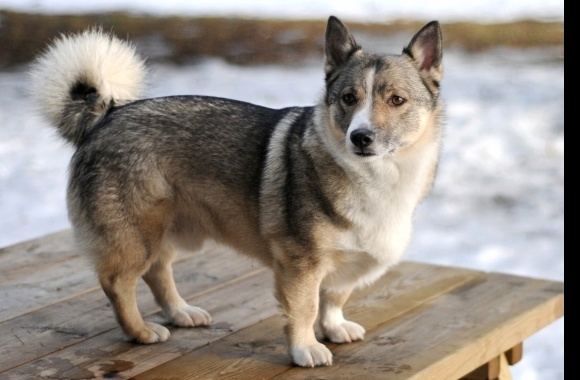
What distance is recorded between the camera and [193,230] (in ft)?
9.55

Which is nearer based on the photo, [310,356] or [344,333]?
[310,356]

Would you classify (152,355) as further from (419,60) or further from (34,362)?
(419,60)

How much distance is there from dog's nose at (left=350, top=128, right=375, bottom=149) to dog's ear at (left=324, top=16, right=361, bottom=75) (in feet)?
1.20

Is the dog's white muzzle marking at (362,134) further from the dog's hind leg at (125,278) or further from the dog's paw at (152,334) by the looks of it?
the dog's paw at (152,334)

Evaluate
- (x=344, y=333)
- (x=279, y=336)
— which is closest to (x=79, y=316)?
(x=279, y=336)

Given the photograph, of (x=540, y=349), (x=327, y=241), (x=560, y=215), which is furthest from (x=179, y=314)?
(x=560, y=215)

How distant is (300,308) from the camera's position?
2619 millimetres

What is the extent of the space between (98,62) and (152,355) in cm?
96

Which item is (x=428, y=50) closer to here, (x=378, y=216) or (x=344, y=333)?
(x=378, y=216)

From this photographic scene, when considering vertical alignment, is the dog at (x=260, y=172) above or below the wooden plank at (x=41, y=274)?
above

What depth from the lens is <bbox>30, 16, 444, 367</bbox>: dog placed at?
258 centimetres

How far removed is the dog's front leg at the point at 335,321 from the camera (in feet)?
9.50

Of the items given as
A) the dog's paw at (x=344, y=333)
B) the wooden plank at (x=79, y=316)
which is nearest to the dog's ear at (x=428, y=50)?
the dog's paw at (x=344, y=333)

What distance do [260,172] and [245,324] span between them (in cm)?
61
